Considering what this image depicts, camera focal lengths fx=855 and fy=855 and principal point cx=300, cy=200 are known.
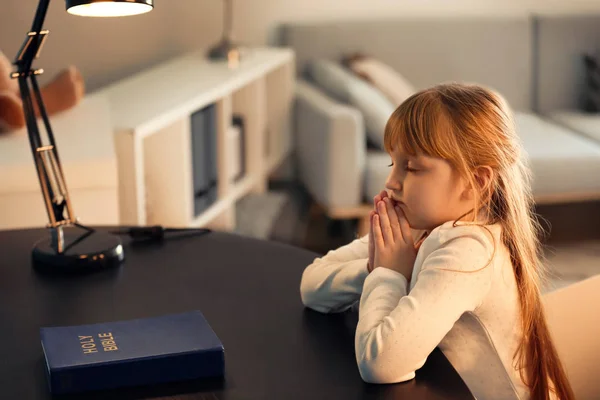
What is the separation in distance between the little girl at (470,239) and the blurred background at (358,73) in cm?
134

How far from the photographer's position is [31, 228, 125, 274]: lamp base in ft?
3.83

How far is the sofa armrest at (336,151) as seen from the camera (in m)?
2.98

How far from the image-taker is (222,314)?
1026 millimetres

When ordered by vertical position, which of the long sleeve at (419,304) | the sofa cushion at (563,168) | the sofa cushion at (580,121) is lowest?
the sofa cushion at (563,168)

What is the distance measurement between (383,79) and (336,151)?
571mm

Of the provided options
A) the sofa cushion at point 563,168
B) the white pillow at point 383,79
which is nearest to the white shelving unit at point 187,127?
the white pillow at point 383,79

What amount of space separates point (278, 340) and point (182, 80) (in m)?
1.88

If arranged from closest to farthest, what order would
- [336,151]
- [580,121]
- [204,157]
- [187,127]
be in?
[187,127] → [204,157] → [336,151] → [580,121]

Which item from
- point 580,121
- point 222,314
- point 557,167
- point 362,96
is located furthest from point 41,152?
point 580,121

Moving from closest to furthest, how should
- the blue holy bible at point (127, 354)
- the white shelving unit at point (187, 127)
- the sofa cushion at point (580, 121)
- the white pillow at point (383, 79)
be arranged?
the blue holy bible at point (127, 354) → the white shelving unit at point (187, 127) → the white pillow at point (383, 79) → the sofa cushion at point (580, 121)

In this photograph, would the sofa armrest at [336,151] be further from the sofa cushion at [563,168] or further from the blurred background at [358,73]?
the sofa cushion at [563,168]

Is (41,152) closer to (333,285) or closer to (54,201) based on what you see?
(54,201)

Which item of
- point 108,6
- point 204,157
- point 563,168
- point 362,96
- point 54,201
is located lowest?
point 563,168

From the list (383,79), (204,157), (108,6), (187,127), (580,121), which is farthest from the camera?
(580,121)
